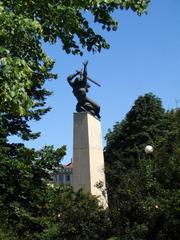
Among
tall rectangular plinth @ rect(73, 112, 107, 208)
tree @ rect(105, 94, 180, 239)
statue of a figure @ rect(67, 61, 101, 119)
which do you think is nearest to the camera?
tree @ rect(105, 94, 180, 239)

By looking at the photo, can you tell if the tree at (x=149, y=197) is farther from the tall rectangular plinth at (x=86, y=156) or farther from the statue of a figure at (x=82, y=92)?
the statue of a figure at (x=82, y=92)

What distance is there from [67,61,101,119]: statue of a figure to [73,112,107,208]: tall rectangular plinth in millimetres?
1160

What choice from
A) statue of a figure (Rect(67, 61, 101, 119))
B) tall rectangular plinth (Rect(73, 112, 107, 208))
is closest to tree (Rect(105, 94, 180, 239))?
tall rectangular plinth (Rect(73, 112, 107, 208))

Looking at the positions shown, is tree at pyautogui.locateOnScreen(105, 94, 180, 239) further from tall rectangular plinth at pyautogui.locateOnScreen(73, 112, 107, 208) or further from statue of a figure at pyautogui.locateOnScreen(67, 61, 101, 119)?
statue of a figure at pyautogui.locateOnScreen(67, 61, 101, 119)

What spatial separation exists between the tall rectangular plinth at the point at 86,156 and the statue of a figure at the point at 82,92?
1.16 m

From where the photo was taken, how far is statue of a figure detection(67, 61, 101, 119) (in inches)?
1058

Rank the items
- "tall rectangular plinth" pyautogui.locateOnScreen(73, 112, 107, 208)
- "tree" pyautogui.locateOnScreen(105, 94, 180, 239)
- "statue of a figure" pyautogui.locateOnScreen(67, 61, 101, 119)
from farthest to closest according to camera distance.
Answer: "statue of a figure" pyautogui.locateOnScreen(67, 61, 101, 119), "tall rectangular plinth" pyautogui.locateOnScreen(73, 112, 107, 208), "tree" pyautogui.locateOnScreen(105, 94, 180, 239)

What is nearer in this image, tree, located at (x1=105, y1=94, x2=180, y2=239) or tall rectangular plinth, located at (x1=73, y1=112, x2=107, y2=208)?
tree, located at (x1=105, y1=94, x2=180, y2=239)

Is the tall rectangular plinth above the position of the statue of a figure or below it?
below

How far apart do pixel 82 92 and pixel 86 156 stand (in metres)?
4.14

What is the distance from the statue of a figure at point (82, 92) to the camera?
88.2 feet

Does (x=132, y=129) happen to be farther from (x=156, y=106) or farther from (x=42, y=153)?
(x=42, y=153)

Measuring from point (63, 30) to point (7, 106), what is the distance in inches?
90.9

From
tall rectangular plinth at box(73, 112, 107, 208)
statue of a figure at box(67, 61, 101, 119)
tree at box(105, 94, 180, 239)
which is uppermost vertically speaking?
statue of a figure at box(67, 61, 101, 119)
